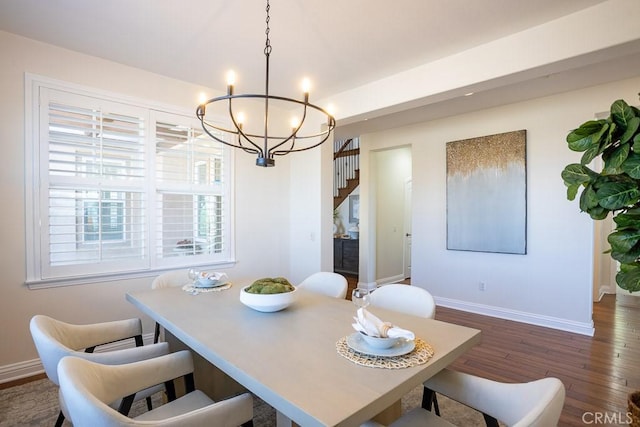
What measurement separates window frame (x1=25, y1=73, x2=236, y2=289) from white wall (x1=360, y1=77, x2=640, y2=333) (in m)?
2.97

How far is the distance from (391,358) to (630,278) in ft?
4.04

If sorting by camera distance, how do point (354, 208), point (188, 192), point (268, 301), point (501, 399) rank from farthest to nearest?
point (354, 208), point (188, 192), point (268, 301), point (501, 399)

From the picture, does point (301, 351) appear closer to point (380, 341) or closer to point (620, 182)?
point (380, 341)

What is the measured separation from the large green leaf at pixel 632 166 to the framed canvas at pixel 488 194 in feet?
9.15

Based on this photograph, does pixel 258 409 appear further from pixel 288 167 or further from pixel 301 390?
pixel 288 167

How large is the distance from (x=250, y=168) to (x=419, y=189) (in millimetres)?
2580

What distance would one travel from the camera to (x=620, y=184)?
154 cm

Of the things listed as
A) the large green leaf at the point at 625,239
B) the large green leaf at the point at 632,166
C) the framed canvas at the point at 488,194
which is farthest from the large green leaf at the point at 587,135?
the framed canvas at the point at 488,194

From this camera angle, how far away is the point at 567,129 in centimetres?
380

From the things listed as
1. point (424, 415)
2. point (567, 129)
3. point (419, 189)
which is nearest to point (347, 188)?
point (419, 189)

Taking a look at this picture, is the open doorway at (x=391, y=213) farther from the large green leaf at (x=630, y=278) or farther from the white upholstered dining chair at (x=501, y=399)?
the white upholstered dining chair at (x=501, y=399)

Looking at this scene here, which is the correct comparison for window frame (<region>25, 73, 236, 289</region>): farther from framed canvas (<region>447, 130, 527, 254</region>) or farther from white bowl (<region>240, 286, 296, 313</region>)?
framed canvas (<region>447, 130, 527, 254</region>)

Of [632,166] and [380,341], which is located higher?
[632,166]

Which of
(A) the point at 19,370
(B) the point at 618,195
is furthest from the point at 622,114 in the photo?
(A) the point at 19,370
